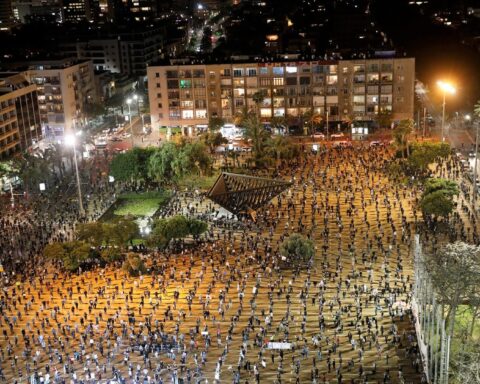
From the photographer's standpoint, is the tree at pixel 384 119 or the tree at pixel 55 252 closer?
the tree at pixel 55 252

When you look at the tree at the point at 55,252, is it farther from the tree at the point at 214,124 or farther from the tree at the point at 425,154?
the tree at the point at 214,124

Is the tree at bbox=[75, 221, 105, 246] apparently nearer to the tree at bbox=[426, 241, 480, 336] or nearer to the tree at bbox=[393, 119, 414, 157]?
the tree at bbox=[426, 241, 480, 336]

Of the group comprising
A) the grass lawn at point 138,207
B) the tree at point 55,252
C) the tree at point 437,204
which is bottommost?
the grass lawn at point 138,207

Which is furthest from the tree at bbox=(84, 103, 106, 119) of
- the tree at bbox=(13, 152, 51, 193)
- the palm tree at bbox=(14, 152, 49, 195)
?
the palm tree at bbox=(14, 152, 49, 195)

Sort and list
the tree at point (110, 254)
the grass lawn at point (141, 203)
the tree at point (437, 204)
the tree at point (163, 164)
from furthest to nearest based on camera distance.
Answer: the tree at point (163, 164), the grass lawn at point (141, 203), the tree at point (437, 204), the tree at point (110, 254)

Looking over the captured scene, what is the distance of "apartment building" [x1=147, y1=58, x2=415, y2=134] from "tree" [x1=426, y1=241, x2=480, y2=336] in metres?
76.7

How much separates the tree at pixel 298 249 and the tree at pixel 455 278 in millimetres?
19945

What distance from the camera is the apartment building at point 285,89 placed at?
4646 inches

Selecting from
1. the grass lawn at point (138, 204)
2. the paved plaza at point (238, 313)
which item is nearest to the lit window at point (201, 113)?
the grass lawn at point (138, 204)

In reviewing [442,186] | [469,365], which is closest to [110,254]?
[442,186]

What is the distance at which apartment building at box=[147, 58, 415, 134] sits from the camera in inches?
4646

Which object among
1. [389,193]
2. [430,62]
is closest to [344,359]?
[389,193]

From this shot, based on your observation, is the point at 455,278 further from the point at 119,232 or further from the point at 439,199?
the point at 119,232

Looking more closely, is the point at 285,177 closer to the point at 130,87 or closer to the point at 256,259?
the point at 256,259
